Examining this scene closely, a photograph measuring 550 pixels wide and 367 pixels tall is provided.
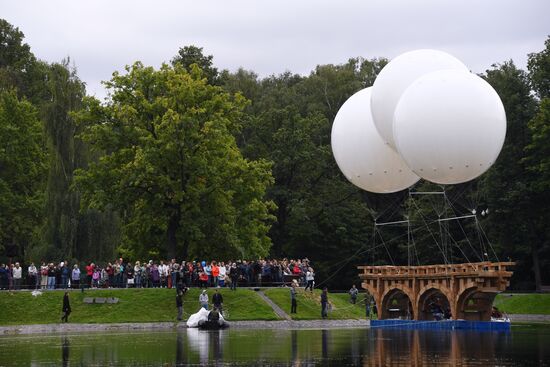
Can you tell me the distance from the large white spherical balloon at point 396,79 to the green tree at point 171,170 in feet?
79.5

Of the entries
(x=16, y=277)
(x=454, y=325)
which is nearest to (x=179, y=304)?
(x=16, y=277)

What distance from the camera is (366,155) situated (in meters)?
44.1

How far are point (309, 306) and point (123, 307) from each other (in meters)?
9.95

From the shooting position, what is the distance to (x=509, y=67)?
8375 centimetres

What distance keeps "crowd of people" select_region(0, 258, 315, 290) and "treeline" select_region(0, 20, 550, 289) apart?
249 centimetres

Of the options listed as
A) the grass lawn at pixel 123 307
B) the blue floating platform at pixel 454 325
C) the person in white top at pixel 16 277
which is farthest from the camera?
the person in white top at pixel 16 277

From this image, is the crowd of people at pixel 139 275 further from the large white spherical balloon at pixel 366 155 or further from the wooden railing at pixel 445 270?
the large white spherical balloon at pixel 366 155

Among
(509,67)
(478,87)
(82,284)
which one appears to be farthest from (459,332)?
(509,67)

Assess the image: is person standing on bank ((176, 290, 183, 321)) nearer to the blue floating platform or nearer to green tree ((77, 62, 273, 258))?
green tree ((77, 62, 273, 258))

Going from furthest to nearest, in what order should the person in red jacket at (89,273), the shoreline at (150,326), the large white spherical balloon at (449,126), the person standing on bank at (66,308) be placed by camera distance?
the person in red jacket at (89,273) < the person standing on bank at (66,308) < the shoreline at (150,326) < the large white spherical balloon at (449,126)

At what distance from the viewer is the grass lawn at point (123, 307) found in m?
56.4

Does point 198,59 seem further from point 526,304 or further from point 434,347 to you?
point 434,347

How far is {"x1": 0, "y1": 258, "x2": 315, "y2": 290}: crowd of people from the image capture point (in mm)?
60838

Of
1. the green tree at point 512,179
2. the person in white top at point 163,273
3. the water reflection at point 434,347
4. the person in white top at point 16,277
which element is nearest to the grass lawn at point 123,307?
the person in white top at point 163,273
